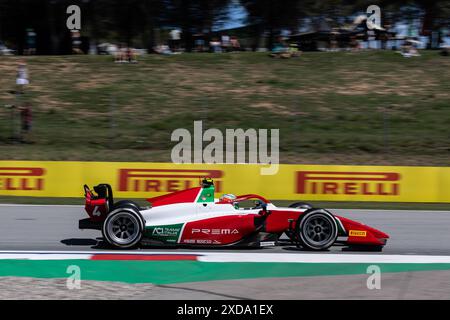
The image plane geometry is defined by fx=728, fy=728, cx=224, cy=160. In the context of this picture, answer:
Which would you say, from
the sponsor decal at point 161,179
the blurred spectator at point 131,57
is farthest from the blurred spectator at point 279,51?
the sponsor decal at point 161,179

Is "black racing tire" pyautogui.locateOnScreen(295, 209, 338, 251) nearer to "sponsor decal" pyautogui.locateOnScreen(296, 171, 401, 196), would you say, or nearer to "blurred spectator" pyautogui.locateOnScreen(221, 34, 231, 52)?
"sponsor decal" pyautogui.locateOnScreen(296, 171, 401, 196)

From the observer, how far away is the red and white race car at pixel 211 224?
8914 mm

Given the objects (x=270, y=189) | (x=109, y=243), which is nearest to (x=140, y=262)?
(x=109, y=243)

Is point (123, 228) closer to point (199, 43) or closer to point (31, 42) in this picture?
point (199, 43)

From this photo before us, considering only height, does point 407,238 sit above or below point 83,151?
below

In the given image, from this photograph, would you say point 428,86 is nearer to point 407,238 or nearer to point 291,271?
point 407,238

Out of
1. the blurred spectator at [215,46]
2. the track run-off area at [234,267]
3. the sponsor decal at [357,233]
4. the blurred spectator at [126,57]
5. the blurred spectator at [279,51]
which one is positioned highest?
the blurred spectator at [215,46]

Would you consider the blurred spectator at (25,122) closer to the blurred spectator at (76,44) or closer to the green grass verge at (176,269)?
the blurred spectator at (76,44)

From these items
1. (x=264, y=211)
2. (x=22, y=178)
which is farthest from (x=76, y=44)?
(x=264, y=211)

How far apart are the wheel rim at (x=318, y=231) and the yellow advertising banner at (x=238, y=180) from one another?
639cm

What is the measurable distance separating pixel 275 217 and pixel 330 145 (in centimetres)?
1251

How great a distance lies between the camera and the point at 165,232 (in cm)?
895
